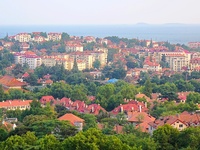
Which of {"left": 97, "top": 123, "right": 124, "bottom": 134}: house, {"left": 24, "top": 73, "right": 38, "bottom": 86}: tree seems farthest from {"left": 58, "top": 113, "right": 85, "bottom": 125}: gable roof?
{"left": 24, "top": 73, "right": 38, "bottom": 86}: tree

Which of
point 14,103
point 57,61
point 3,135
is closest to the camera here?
point 3,135

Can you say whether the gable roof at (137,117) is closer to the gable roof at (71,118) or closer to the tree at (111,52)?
the gable roof at (71,118)

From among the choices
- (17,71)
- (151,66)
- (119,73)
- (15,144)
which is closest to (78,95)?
(17,71)

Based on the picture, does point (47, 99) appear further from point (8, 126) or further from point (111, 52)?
point (111, 52)

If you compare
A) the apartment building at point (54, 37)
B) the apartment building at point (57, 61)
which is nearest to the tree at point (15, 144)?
the apartment building at point (57, 61)

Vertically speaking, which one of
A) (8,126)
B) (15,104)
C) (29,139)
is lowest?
(15,104)

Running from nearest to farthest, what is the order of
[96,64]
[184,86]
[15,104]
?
1. [15,104]
2. [184,86]
3. [96,64]

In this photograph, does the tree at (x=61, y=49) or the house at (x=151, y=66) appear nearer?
the house at (x=151, y=66)

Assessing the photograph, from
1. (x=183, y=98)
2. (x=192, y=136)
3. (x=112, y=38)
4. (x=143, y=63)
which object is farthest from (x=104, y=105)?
(x=112, y=38)
